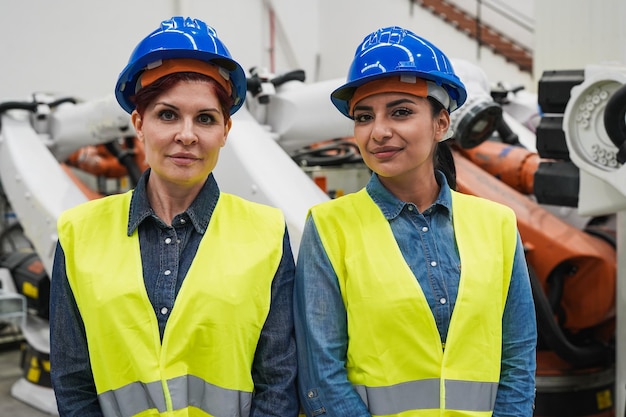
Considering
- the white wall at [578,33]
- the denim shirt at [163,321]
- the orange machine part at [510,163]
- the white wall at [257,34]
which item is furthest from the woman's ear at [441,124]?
the orange machine part at [510,163]

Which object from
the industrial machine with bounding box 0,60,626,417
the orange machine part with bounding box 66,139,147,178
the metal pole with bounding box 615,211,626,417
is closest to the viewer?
the industrial machine with bounding box 0,60,626,417

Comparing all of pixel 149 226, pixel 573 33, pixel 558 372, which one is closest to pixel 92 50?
pixel 573 33

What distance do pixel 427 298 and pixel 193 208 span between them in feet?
1.75

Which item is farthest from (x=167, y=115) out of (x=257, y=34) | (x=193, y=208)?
(x=257, y=34)

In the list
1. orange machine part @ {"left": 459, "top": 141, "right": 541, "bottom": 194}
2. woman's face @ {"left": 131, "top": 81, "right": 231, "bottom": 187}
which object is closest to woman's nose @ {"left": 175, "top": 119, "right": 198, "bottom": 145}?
woman's face @ {"left": 131, "top": 81, "right": 231, "bottom": 187}

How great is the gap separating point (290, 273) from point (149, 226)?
12.7 inches

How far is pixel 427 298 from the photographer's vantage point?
4.82ft

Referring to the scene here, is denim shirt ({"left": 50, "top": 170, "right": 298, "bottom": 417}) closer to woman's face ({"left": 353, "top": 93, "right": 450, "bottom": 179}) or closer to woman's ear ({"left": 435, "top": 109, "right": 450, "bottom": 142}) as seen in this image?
woman's face ({"left": 353, "top": 93, "right": 450, "bottom": 179})

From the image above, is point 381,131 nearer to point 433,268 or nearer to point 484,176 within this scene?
point 433,268

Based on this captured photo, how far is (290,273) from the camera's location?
1.56 metres

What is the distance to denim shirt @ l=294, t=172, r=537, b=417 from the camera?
4.76 feet

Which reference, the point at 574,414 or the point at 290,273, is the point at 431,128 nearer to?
the point at 290,273

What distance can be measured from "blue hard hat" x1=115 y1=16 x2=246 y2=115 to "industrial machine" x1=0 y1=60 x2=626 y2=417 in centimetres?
102

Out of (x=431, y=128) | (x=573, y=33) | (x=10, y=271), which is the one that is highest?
(x=573, y=33)
